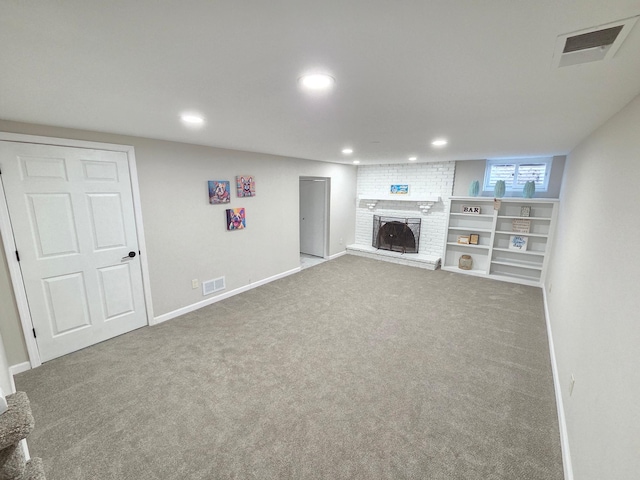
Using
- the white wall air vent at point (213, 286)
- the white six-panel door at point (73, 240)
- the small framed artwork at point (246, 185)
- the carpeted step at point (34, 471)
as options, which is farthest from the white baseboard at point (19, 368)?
the small framed artwork at point (246, 185)

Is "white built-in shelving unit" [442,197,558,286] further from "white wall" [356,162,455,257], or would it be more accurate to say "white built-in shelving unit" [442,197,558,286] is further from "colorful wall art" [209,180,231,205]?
"colorful wall art" [209,180,231,205]

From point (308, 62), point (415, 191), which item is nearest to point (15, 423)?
point (308, 62)

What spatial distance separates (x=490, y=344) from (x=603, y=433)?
178 cm

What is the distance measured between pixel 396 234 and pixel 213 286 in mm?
4263

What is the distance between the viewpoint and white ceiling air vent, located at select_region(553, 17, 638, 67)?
85cm

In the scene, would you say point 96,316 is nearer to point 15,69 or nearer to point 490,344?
point 15,69

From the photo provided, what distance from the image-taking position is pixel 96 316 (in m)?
2.83

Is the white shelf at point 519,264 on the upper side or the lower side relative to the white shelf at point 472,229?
lower

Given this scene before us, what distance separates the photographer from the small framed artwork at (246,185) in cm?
396

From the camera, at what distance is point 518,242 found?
486 centimetres

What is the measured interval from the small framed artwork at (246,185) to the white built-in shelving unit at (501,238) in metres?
3.93

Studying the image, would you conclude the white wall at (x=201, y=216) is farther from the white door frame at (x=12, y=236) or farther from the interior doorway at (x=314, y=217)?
the interior doorway at (x=314, y=217)

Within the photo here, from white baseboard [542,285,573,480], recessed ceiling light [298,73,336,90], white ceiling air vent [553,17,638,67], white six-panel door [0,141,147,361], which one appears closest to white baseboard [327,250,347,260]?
white six-panel door [0,141,147,361]

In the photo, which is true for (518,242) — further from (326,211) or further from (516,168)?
(326,211)
